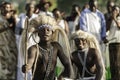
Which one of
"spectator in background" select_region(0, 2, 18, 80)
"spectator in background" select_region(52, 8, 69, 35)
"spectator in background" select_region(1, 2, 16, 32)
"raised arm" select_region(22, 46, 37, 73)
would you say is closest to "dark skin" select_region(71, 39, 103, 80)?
"raised arm" select_region(22, 46, 37, 73)

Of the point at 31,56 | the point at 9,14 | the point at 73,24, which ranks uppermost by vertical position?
the point at 31,56

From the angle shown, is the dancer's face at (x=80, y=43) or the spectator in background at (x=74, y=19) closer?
the dancer's face at (x=80, y=43)

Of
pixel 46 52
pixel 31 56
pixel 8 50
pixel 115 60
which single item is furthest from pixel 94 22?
pixel 31 56

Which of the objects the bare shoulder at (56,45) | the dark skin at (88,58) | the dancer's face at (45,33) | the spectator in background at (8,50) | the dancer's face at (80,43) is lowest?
the spectator in background at (8,50)

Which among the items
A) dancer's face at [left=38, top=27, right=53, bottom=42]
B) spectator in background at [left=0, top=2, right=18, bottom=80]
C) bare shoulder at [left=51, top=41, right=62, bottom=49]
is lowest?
spectator in background at [left=0, top=2, right=18, bottom=80]

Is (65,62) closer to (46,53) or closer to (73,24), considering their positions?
(46,53)

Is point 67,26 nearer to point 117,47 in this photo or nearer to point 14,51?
point 14,51

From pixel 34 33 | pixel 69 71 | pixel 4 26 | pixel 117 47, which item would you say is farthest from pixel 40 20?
pixel 4 26

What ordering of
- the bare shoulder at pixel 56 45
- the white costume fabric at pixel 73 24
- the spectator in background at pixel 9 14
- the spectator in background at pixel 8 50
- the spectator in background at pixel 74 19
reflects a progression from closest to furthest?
the bare shoulder at pixel 56 45, the spectator in background at pixel 8 50, the spectator in background at pixel 9 14, the white costume fabric at pixel 73 24, the spectator in background at pixel 74 19

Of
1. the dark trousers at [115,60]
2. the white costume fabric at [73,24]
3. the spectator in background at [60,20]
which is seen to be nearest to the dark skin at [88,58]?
the dark trousers at [115,60]

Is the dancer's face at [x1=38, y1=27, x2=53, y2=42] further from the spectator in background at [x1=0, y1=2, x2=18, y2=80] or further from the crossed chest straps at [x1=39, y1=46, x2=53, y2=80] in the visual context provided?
the spectator in background at [x1=0, y1=2, x2=18, y2=80]

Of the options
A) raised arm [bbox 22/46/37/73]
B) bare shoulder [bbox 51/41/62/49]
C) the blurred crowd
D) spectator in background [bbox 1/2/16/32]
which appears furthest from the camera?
spectator in background [bbox 1/2/16/32]

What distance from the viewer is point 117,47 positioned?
417 inches

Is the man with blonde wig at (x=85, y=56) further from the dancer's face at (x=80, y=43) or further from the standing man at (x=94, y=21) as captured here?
the standing man at (x=94, y=21)
